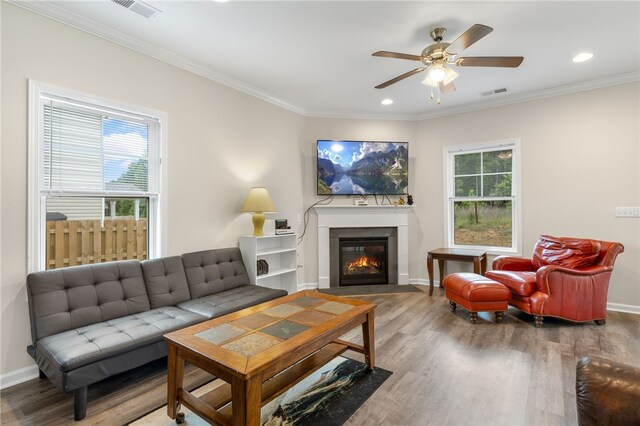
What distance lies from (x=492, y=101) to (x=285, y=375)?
4.62 meters

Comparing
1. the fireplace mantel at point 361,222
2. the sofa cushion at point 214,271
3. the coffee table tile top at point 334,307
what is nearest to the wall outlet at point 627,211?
the fireplace mantel at point 361,222

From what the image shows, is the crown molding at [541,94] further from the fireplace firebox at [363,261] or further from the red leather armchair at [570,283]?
the fireplace firebox at [363,261]

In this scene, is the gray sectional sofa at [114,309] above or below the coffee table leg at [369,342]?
above

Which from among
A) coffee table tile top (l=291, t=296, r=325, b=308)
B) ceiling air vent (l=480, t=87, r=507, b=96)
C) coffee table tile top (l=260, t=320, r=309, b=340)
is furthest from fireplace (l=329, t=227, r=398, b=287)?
coffee table tile top (l=260, t=320, r=309, b=340)

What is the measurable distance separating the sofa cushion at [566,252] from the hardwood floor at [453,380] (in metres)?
0.67

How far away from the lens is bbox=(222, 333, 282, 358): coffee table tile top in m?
1.66

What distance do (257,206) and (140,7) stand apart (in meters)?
2.12

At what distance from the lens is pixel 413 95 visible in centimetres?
440

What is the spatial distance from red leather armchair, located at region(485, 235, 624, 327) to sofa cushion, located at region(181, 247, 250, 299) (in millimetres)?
3054

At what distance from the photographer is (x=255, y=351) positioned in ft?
5.46

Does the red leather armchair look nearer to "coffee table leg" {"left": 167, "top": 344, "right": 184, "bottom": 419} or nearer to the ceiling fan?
the ceiling fan

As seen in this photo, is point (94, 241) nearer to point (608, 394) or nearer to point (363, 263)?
point (608, 394)

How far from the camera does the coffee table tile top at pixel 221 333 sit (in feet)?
5.98

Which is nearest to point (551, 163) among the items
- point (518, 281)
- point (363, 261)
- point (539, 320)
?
point (518, 281)
